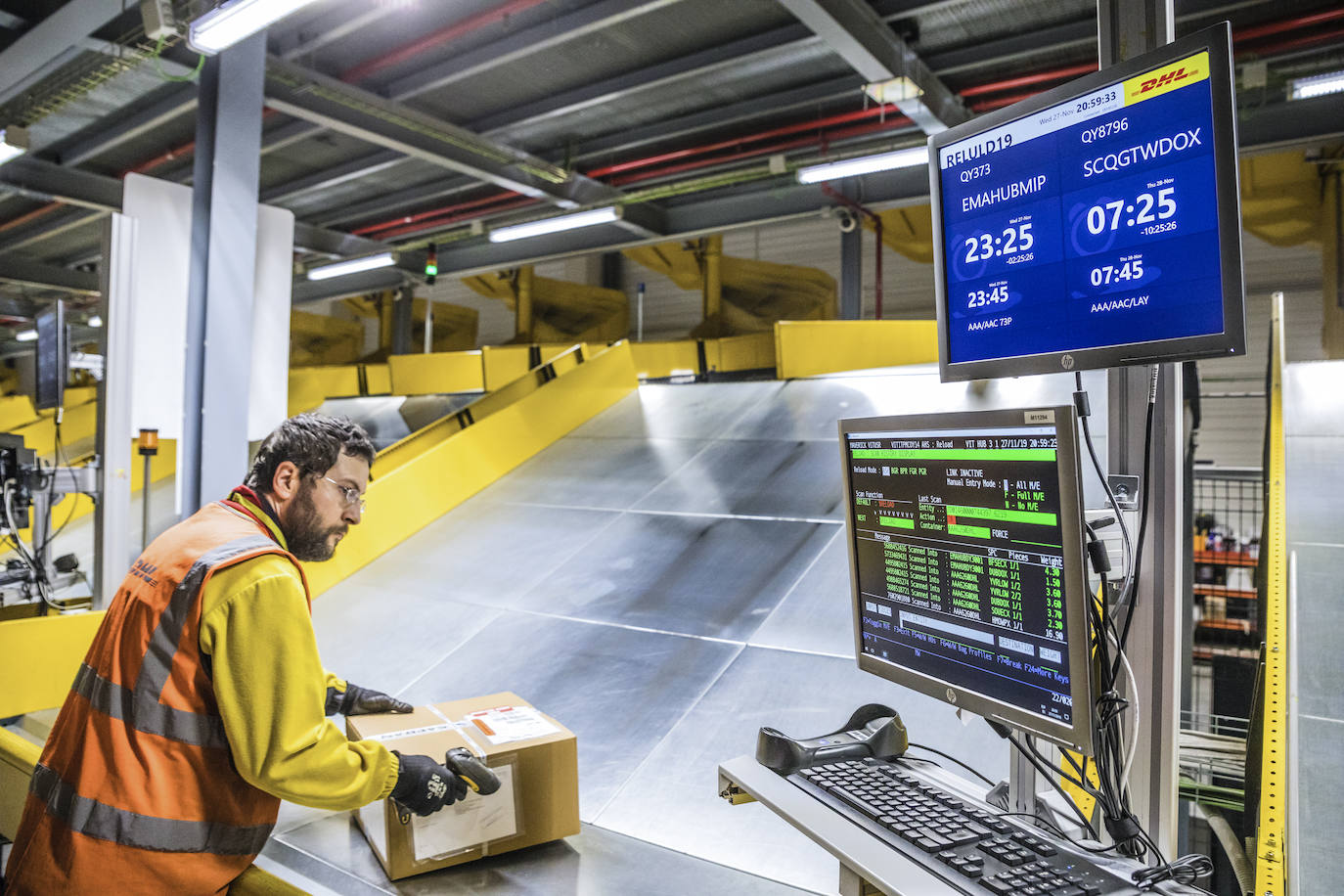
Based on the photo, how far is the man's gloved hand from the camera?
8.22 ft

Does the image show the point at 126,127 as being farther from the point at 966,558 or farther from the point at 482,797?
the point at 966,558

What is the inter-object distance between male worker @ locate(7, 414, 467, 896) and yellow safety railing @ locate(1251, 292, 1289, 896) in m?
2.09

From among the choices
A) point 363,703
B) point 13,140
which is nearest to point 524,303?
point 13,140

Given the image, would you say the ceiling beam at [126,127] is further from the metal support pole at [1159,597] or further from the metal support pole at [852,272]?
the metal support pole at [1159,597]

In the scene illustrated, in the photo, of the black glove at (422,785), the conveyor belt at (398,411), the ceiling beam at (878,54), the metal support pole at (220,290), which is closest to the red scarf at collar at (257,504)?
the black glove at (422,785)

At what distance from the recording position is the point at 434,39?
7785 millimetres

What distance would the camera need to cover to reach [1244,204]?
9.89 m

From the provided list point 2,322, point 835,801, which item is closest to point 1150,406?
point 835,801

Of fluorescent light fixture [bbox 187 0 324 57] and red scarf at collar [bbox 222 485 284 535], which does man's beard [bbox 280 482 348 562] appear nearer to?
red scarf at collar [bbox 222 485 284 535]

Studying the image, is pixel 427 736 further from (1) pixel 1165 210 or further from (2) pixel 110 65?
(2) pixel 110 65

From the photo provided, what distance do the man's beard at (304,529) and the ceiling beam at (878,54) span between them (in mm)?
5740

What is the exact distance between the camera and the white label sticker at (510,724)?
231 cm

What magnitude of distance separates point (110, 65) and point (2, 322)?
59.0 feet

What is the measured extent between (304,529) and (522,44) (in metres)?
6.91
